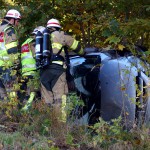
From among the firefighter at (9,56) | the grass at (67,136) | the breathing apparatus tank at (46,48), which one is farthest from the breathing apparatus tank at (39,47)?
the grass at (67,136)

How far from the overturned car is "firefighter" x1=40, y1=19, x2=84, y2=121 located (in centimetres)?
22

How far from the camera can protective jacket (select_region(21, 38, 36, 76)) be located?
708cm

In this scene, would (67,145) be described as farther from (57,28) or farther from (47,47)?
(57,28)

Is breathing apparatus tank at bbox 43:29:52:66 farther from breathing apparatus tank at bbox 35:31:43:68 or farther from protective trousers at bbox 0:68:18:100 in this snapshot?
protective trousers at bbox 0:68:18:100

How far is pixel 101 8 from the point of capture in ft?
27.1

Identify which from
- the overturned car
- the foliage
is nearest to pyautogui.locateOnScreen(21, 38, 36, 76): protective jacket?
the overturned car

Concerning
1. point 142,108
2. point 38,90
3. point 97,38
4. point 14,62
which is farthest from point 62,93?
point 97,38

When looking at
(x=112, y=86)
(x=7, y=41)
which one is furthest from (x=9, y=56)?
(x=112, y=86)

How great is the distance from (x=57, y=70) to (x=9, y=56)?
790 mm

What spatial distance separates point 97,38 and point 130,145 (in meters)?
4.30

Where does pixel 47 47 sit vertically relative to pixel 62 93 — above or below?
above

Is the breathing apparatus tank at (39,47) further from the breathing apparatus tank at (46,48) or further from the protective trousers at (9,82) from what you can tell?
the protective trousers at (9,82)

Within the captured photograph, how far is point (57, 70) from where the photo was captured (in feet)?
22.2

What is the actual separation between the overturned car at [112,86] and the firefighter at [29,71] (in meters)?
0.64
